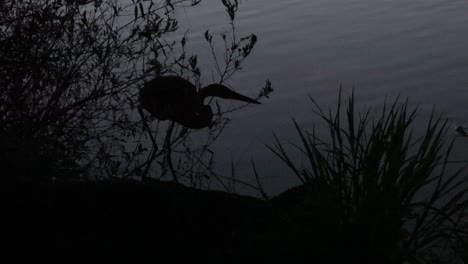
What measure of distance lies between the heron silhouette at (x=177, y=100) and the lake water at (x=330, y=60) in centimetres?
63

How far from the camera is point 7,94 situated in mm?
4836

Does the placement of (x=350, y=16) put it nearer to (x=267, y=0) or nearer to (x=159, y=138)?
(x=267, y=0)

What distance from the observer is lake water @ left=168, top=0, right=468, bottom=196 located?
22.2 feet

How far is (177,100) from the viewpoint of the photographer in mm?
5281

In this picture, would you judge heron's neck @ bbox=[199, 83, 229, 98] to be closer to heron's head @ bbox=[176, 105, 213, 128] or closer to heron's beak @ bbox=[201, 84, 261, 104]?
heron's beak @ bbox=[201, 84, 261, 104]

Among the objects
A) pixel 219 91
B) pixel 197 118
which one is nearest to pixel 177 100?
pixel 197 118

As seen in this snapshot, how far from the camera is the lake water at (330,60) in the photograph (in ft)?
22.2

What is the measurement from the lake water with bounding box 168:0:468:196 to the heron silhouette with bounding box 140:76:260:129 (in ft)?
2.08

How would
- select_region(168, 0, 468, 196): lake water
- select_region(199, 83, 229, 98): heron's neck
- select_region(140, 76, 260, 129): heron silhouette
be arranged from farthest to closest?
select_region(168, 0, 468, 196): lake water
select_region(199, 83, 229, 98): heron's neck
select_region(140, 76, 260, 129): heron silhouette

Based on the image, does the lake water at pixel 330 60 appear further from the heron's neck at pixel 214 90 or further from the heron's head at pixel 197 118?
the heron's neck at pixel 214 90

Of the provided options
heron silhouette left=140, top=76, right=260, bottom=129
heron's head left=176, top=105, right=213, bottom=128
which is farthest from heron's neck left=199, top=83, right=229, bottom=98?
heron's head left=176, top=105, right=213, bottom=128

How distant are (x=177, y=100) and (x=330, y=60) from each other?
155 inches

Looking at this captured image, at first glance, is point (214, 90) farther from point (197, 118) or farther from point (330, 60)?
point (330, 60)

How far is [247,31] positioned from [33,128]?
19.4 ft
